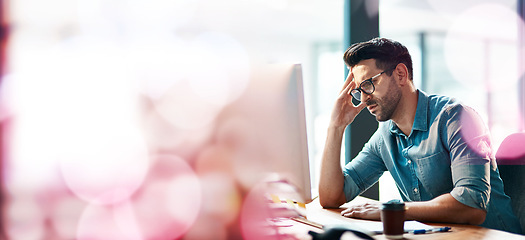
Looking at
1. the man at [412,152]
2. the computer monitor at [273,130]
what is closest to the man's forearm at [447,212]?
the man at [412,152]

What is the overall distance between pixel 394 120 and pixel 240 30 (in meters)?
5.54

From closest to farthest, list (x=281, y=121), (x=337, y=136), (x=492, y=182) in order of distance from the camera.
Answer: (x=281, y=121) < (x=492, y=182) < (x=337, y=136)

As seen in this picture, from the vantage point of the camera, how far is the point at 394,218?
111 centimetres

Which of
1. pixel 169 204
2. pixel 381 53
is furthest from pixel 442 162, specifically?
pixel 169 204

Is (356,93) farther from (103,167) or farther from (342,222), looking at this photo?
(103,167)

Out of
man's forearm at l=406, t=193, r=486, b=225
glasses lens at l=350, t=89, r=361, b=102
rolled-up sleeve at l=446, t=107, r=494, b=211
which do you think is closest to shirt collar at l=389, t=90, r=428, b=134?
rolled-up sleeve at l=446, t=107, r=494, b=211

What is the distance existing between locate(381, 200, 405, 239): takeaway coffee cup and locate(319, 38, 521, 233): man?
9.6 inches

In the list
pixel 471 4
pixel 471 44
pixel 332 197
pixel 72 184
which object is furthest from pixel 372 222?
pixel 471 44

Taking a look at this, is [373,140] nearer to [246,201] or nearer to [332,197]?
[332,197]

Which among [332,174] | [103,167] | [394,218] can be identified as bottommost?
[332,174]

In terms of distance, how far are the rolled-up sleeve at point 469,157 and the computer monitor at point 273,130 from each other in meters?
0.52

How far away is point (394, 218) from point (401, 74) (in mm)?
915

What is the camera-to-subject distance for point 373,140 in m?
1.93

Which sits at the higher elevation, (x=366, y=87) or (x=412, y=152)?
(x=366, y=87)
